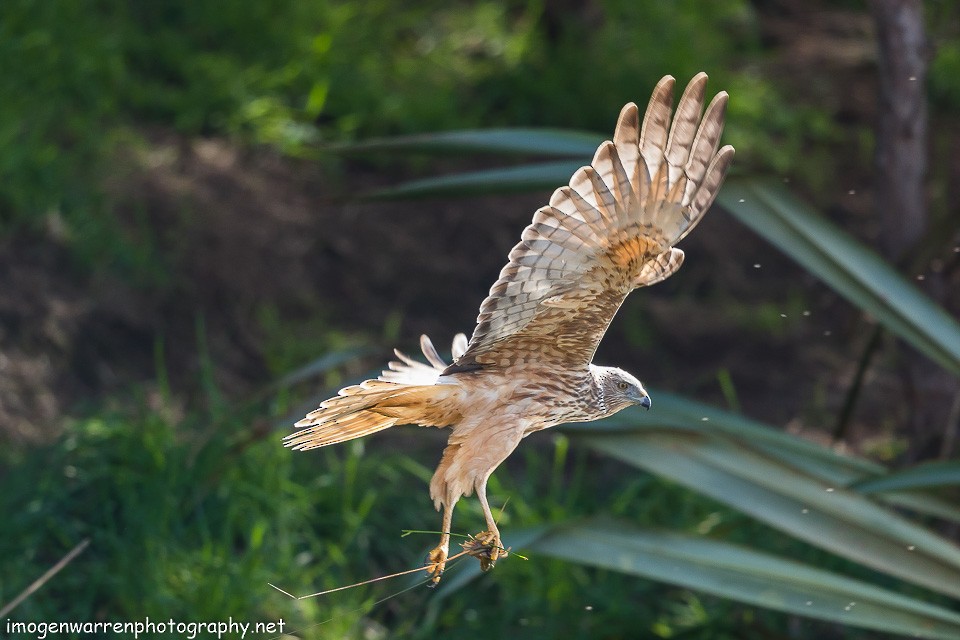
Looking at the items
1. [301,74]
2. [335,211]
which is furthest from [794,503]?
[301,74]

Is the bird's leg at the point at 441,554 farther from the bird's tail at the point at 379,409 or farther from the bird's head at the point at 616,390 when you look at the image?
the bird's head at the point at 616,390

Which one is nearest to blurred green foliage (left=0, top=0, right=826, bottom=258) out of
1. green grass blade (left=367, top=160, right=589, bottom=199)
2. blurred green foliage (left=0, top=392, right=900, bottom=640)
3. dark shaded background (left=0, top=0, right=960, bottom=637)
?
dark shaded background (left=0, top=0, right=960, bottom=637)

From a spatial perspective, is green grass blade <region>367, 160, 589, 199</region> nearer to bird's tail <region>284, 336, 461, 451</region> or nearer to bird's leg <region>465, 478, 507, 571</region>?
Answer: bird's tail <region>284, 336, 461, 451</region>

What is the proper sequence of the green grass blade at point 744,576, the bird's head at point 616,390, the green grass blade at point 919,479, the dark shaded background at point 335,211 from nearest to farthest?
the bird's head at point 616,390 → the green grass blade at point 919,479 → the green grass blade at point 744,576 → the dark shaded background at point 335,211

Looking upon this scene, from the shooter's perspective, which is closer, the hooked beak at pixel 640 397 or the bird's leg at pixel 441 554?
the bird's leg at pixel 441 554

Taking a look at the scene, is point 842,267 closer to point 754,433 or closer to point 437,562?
point 754,433

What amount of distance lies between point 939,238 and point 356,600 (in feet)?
7.52

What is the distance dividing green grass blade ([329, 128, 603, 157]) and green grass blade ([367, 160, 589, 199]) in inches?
3.6

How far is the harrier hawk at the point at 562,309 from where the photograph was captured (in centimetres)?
206

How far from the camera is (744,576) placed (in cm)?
343

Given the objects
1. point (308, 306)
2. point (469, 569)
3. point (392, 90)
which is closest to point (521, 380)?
point (469, 569)

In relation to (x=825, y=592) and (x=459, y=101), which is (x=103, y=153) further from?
(x=825, y=592)

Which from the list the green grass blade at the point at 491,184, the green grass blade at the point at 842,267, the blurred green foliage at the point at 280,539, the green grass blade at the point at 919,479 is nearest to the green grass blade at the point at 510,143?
the green grass blade at the point at 491,184

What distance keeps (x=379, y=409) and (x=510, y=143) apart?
4.90 feet
